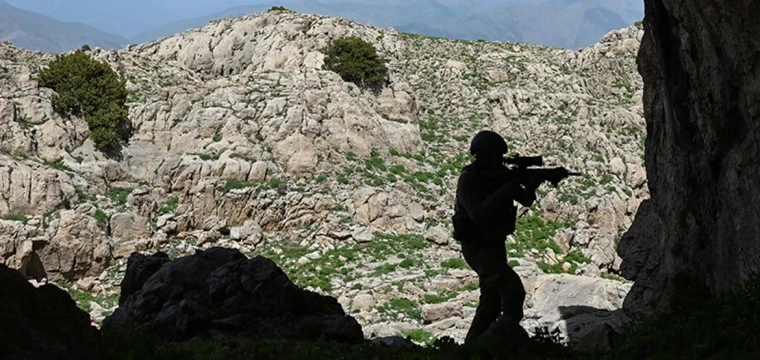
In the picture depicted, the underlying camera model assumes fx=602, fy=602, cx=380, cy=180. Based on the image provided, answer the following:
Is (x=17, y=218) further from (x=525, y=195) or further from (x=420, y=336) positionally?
(x=525, y=195)

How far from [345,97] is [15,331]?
24.1 meters

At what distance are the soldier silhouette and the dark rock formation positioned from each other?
15.8 feet

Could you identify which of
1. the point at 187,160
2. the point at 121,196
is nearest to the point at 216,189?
the point at 187,160

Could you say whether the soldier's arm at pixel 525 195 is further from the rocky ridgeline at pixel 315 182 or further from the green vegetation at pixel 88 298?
the green vegetation at pixel 88 298

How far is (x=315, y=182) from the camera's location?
24.9 m

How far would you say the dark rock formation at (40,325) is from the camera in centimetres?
465

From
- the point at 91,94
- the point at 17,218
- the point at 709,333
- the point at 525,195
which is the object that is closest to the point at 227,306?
the point at 525,195

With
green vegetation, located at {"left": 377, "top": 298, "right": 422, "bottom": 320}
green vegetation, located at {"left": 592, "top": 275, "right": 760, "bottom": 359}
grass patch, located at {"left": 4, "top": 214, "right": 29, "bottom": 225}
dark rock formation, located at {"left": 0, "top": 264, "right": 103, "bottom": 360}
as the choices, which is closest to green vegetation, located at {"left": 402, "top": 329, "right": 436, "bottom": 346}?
green vegetation, located at {"left": 377, "top": 298, "right": 422, "bottom": 320}

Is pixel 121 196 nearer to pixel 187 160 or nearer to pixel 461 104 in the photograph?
pixel 187 160

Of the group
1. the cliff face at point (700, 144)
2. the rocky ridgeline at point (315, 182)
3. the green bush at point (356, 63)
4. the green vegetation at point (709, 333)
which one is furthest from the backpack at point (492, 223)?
the green bush at point (356, 63)

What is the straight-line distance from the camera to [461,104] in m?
35.0

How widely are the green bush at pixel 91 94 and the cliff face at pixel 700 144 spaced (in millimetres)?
20164

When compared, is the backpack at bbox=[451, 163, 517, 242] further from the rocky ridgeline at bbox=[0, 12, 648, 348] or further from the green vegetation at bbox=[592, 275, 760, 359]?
the rocky ridgeline at bbox=[0, 12, 648, 348]

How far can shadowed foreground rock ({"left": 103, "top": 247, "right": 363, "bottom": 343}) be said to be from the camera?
991 centimetres
